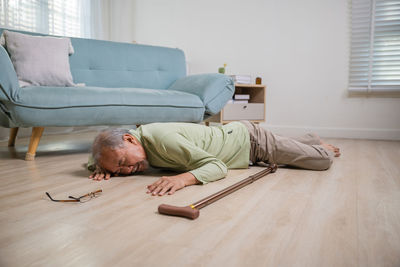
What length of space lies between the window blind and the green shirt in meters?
2.29

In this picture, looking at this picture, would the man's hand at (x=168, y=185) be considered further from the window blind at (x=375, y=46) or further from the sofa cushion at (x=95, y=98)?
the window blind at (x=375, y=46)

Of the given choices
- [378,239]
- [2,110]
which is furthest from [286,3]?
[378,239]

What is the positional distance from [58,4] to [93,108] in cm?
214

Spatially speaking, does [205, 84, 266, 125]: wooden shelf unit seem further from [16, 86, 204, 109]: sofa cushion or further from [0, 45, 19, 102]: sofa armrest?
[0, 45, 19, 102]: sofa armrest

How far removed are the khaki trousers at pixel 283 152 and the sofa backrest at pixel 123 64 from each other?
141cm

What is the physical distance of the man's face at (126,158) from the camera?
138 centimetres

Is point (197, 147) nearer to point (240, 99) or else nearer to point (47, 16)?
point (240, 99)

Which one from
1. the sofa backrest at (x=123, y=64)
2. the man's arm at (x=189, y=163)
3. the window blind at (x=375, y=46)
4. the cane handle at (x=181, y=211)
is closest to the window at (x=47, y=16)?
the sofa backrest at (x=123, y=64)

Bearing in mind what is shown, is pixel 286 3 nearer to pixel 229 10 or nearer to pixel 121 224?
pixel 229 10

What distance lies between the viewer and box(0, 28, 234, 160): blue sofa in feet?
6.41

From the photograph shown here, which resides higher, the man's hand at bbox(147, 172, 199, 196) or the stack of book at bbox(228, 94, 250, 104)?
the stack of book at bbox(228, 94, 250, 104)

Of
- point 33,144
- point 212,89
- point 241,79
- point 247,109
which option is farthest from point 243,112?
point 33,144

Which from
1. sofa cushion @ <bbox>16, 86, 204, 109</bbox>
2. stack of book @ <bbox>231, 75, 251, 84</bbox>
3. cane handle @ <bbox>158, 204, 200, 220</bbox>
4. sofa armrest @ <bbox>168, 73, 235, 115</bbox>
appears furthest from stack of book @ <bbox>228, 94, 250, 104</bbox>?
cane handle @ <bbox>158, 204, 200, 220</bbox>

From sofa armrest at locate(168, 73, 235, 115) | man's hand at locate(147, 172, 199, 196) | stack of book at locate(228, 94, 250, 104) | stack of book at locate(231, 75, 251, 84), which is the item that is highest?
stack of book at locate(231, 75, 251, 84)
